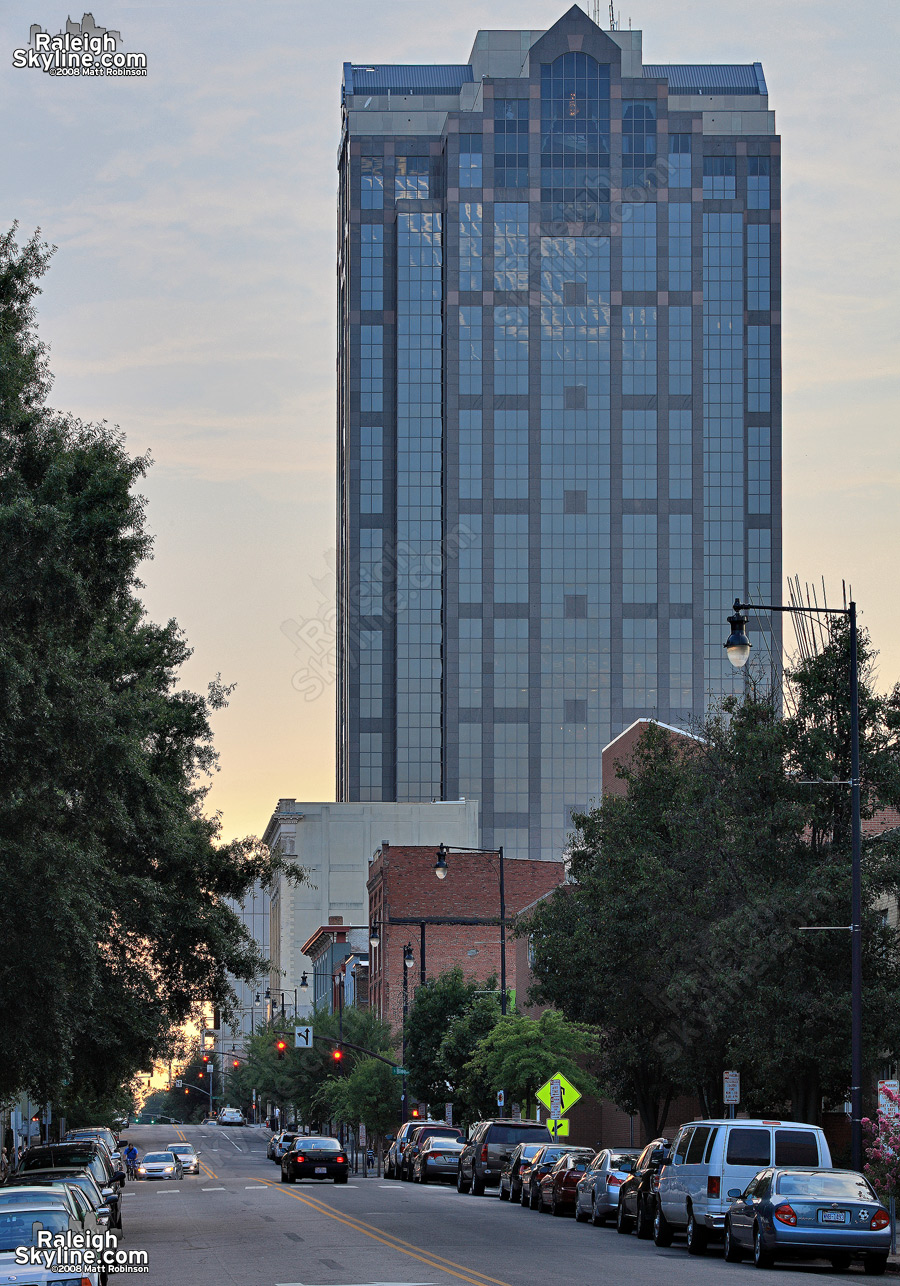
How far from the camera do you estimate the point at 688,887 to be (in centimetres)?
3425

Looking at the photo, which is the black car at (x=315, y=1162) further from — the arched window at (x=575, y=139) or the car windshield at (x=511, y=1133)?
the arched window at (x=575, y=139)

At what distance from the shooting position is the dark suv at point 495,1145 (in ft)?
143

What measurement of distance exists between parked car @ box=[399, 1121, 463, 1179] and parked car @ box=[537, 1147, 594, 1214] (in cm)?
1622

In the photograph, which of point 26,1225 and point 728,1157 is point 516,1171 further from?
point 26,1225

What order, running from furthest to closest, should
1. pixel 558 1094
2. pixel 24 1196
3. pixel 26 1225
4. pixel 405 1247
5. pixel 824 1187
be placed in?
pixel 558 1094
pixel 405 1247
pixel 824 1187
pixel 24 1196
pixel 26 1225

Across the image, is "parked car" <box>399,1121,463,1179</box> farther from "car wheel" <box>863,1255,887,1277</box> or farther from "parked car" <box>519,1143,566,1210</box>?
"car wheel" <box>863,1255,887,1277</box>

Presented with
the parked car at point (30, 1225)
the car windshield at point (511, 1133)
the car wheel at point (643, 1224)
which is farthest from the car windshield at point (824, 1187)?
the car windshield at point (511, 1133)

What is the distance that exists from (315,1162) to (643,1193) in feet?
83.8

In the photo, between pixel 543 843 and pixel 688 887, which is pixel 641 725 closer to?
pixel 688 887

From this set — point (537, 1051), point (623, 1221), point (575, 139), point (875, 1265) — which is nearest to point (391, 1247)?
point (623, 1221)

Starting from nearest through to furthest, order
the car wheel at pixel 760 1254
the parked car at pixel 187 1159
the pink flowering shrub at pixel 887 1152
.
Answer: the car wheel at pixel 760 1254 < the pink flowering shrub at pixel 887 1152 < the parked car at pixel 187 1159

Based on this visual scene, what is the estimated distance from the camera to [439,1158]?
170 feet

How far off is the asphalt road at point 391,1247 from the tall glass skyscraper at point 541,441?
101 meters

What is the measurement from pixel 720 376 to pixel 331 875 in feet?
178
